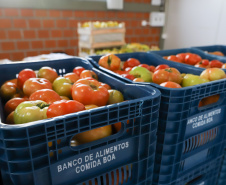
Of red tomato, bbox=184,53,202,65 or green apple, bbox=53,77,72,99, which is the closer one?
green apple, bbox=53,77,72,99

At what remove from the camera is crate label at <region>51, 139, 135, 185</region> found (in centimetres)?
60

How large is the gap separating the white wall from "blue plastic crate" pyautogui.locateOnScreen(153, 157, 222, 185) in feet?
9.52

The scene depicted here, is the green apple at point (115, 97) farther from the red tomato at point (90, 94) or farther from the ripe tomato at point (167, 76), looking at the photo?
the ripe tomato at point (167, 76)

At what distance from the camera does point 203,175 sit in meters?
1.08

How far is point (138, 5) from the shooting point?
13.6ft

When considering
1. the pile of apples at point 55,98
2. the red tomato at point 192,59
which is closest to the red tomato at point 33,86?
the pile of apples at point 55,98

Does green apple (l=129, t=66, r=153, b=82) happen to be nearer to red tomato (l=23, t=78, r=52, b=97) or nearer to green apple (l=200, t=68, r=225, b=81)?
green apple (l=200, t=68, r=225, b=81)

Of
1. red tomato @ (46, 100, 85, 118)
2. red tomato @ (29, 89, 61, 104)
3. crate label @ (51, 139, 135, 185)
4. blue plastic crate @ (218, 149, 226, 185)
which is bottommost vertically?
blue plastic crate @ (218, 149, 226, 185)

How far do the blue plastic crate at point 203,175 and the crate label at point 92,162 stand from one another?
39cm

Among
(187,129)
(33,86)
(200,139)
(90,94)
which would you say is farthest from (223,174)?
(33,86)

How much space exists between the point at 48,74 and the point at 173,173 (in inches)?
30.1

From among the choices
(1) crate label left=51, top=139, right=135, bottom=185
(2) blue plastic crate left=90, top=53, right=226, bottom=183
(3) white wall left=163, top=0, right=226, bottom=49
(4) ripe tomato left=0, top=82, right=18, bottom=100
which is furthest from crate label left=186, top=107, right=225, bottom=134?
(3) white wall left=163, top=0, right=226, bottom=49

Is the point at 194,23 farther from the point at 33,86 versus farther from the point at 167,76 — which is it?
the point at 33,86

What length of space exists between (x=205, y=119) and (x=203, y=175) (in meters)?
0.34
